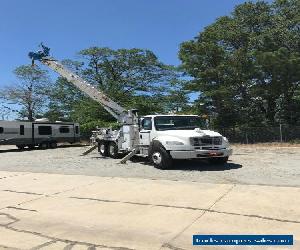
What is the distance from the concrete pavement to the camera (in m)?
6.38

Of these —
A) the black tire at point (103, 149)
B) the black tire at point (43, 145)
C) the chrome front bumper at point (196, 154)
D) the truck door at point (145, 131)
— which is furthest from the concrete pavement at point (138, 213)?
the black tire at point (43, 145)

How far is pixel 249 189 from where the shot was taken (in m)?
9.78

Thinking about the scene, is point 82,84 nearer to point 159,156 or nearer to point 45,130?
point 159,156

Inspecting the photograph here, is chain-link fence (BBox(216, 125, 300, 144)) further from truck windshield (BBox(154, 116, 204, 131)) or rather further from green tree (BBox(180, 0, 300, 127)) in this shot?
truck windshield (BBox(154, 116, 204, 131))

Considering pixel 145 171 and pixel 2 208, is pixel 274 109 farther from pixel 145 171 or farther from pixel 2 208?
pixel 2 208

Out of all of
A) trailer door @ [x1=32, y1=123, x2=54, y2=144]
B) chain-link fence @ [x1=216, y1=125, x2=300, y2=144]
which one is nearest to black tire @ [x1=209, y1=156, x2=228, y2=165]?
chain-link fence @ [x1=216, y1=125, x2=300, y2=144]

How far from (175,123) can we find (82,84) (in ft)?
27.7

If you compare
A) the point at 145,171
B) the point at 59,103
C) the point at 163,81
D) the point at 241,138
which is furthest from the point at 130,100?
the point at 145,171

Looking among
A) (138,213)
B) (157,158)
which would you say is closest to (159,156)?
(157,158)

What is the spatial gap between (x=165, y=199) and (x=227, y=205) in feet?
4.75

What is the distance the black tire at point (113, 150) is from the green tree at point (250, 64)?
46.3 feet

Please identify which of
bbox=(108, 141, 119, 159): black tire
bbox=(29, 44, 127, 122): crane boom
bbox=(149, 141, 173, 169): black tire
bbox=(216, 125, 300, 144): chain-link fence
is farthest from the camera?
bbox=(216, 125, 300, 144): chain-link fence

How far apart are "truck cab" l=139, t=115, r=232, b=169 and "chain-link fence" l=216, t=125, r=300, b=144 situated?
54.1ft

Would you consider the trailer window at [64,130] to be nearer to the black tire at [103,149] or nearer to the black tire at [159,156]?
the black tire at [103,149]
